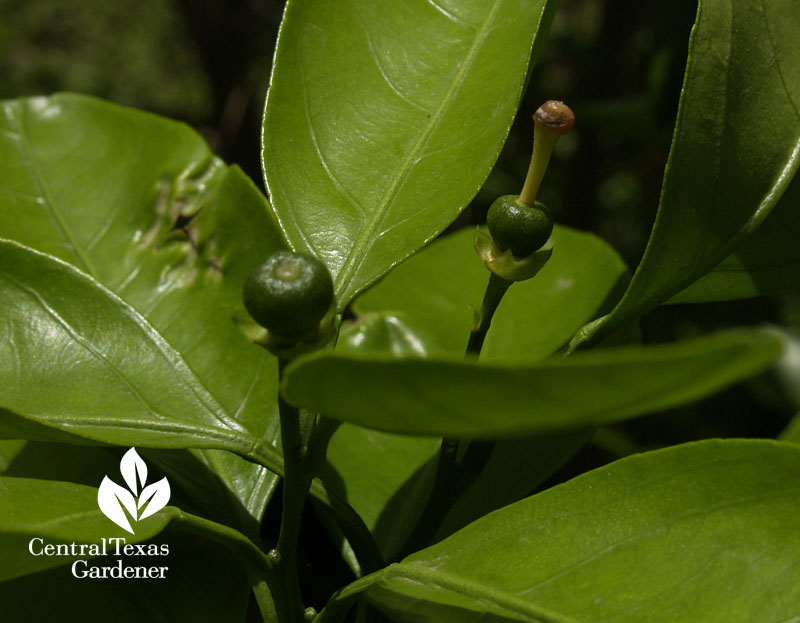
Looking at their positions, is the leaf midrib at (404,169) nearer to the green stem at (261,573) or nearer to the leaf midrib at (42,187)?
the green stem at (261,573)

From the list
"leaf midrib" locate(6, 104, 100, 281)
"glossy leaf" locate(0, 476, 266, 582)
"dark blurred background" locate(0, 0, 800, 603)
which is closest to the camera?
"glossy leaf" locate(0, 476, 266, 582)

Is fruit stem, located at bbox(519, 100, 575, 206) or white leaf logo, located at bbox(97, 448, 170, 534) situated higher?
fruit stem, located at bbox(519, 100, 575, 206)

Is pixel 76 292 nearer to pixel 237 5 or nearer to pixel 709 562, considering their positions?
pixel 709 562

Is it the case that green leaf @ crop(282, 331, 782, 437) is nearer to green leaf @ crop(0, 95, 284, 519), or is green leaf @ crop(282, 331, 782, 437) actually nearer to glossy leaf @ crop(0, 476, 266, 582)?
glossy leaf @ crop(0, 476, 266, 582)

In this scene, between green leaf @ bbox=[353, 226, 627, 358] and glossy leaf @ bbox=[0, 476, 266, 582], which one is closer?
glossy leaf @ bbox=[0, 476, 266, 582]

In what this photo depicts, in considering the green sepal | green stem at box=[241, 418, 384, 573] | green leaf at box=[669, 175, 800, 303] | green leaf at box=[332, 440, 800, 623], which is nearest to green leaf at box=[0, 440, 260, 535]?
green stem at box=[241, 418, 384, 573]

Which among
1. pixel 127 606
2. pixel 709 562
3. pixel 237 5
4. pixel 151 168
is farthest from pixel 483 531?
pixel 237 5

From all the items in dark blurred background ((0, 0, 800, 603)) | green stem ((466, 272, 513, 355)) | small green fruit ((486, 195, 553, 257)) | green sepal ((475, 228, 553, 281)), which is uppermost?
small green fruit ((486, 195, 553, 257))
